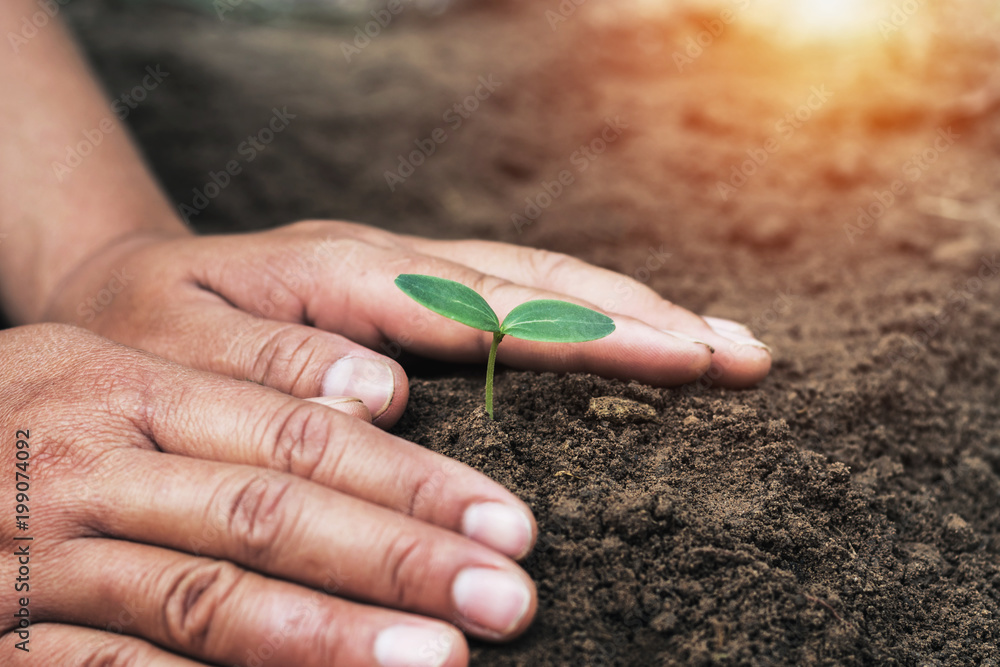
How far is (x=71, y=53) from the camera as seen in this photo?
252cm

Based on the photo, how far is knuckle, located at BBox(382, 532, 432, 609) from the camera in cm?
108

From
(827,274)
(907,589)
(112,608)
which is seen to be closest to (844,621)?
(907,589)

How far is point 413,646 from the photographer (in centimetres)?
105

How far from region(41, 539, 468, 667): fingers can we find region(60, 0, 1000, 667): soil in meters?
0.15

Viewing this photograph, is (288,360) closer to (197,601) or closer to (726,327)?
(197,601)

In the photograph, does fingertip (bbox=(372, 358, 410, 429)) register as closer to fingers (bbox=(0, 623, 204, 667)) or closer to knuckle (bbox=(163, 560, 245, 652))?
knuckle (bbox=(163, 560, 245, 652))

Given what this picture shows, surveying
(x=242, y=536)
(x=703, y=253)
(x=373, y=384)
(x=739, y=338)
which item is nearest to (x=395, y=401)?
(x=373, y=384)

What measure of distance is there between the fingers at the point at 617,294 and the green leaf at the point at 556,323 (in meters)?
0.32

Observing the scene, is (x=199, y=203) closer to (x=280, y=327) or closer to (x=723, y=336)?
(x=280, y=327)

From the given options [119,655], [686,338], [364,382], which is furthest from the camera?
[686,338]

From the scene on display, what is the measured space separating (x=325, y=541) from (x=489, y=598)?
0.28 meters

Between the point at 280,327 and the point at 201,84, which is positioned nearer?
the point at 280,327

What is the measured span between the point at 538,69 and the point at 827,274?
227 cm

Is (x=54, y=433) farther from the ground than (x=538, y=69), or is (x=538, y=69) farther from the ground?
(x=538, y=69)
